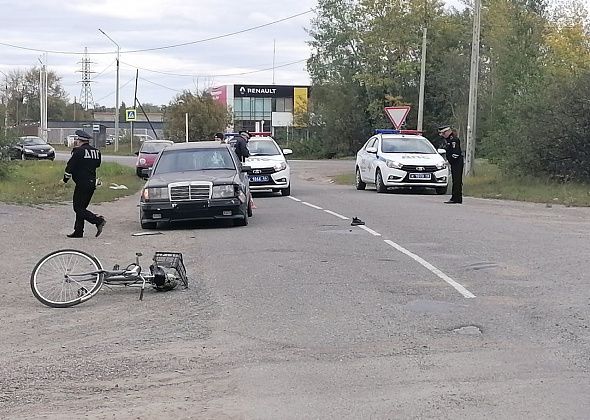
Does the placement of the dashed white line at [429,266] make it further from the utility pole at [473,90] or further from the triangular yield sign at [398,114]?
the triangular yield sign at [398,114]

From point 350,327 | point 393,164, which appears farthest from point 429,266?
point 393,164

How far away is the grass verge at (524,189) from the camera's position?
863 inches

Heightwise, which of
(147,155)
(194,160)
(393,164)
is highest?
(194,160)

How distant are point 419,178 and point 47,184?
12.4 m

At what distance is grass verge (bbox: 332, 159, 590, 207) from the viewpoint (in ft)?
71.9

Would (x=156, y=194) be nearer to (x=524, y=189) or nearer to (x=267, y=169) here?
(x=267, y=169)

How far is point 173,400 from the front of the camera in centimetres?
586

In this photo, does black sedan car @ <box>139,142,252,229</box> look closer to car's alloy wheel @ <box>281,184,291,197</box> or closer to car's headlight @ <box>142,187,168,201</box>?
car's headlight @ <box>142,187,168,201</box>

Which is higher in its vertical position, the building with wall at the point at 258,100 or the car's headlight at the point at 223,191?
the building with wall at the point at 258,100

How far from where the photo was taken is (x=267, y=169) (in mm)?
24172

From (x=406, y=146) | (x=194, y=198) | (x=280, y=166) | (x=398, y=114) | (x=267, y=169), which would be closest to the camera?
(x=194, y=198)

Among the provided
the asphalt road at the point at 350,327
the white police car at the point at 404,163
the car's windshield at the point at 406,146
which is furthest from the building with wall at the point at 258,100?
the asphalt road at the point at 350,327

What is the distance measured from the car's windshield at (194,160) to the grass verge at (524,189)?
8.61 metres

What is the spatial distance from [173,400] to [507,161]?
21589mm
